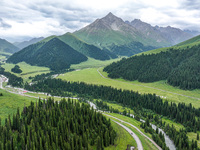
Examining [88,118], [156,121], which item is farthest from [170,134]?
[88,118]

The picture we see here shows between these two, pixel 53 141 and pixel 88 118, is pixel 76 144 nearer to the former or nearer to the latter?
pixel 53 141

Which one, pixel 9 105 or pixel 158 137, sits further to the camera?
pixel 9 105

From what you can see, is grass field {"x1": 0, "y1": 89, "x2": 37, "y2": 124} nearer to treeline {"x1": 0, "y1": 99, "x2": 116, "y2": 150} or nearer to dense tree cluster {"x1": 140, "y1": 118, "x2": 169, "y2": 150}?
treeline {"x1": 0, "y1": 99, "x2": 116, "y2": 150}

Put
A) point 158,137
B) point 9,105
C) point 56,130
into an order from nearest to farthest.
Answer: point 56,130, point 158,137, point 9,105

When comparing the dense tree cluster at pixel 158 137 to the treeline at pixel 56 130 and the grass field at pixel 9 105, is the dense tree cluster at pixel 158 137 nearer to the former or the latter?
the treeline at pixel 56 130

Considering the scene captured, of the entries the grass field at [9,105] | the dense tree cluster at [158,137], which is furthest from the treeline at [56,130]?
the dense tree cluster at [158,137]

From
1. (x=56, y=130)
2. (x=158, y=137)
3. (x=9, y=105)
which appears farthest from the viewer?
(x=9, y=105)

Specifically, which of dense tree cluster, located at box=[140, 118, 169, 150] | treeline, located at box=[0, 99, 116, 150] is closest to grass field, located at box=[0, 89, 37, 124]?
treeline, located at box=[0, 99, 116, 150]

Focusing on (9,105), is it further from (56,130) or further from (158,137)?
(158,137)

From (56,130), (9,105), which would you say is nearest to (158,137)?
(56,130)
